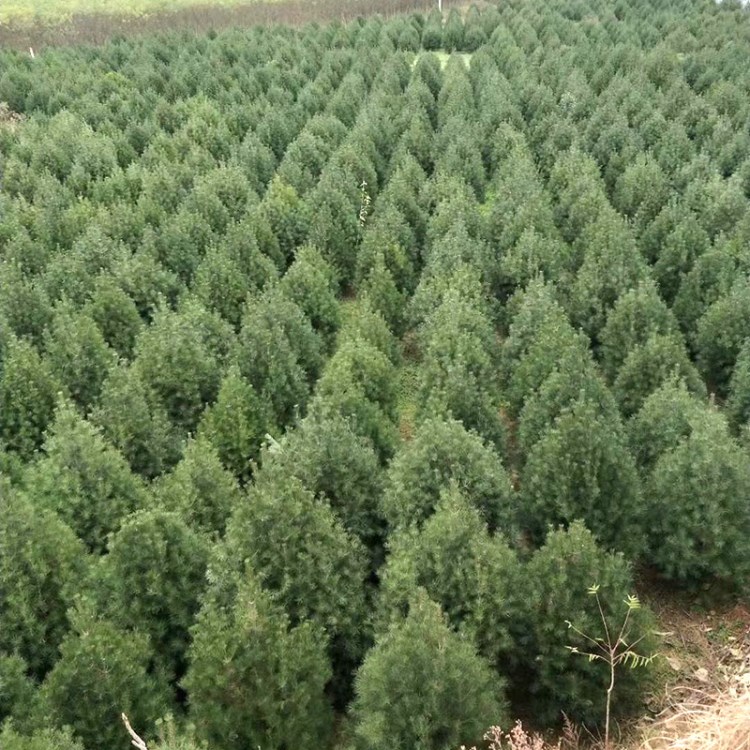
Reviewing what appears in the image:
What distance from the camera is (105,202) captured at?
15469mm

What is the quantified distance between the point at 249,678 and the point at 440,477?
93.2 inches

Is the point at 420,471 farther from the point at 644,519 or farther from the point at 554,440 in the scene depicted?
the point at 644,519

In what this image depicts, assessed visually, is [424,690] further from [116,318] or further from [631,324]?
[116,318]

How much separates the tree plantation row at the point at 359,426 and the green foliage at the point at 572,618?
22 mm

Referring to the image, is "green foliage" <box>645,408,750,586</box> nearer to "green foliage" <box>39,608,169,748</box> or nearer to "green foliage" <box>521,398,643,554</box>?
"green foliage" <box>521,398,643,554</box>

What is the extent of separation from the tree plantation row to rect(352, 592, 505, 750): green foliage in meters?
0.02

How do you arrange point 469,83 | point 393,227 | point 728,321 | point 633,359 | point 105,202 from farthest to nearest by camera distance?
point 469,83, point 105,202, point 393,227, point 728,321, point 633,359

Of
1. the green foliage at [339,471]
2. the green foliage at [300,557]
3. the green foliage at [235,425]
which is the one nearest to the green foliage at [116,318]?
the green foliage at [235,425]

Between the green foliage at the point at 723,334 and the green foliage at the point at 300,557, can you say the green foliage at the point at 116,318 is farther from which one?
the green foliage at the point at 723,334

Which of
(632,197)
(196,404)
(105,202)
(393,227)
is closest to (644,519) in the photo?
(196,404)

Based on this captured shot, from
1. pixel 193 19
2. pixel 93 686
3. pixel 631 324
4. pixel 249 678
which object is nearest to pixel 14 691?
pixel 93 686

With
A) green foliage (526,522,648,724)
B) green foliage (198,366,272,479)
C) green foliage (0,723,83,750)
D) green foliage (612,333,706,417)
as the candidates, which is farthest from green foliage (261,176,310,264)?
green foliage (0,723,83,750)

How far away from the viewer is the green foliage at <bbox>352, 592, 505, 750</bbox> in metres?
5.37

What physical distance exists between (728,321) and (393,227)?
546 centimetres
